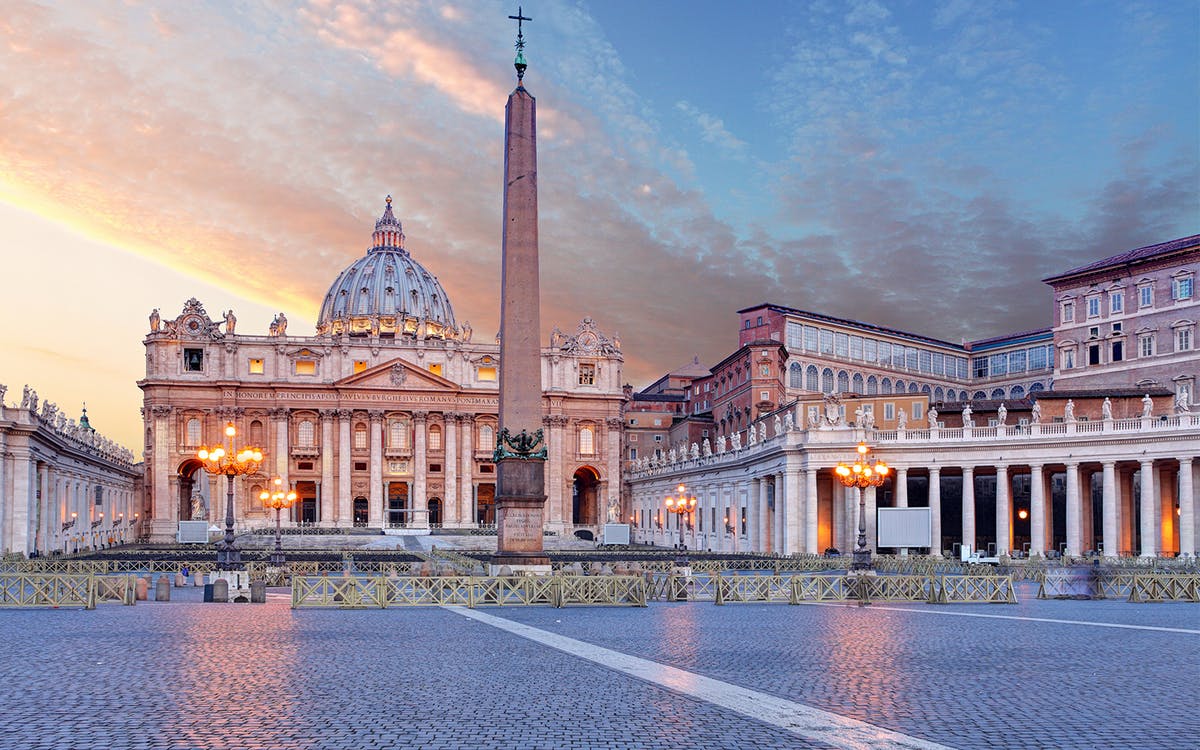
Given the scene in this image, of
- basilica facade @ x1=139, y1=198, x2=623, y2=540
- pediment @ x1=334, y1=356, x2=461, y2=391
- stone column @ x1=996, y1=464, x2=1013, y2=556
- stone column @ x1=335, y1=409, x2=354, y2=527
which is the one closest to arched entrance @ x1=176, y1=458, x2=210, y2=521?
basilica facade @ x1=139, y1=198, x2=623, y2=540

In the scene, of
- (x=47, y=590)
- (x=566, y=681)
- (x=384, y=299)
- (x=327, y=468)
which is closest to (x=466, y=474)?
(x=327, y=468)

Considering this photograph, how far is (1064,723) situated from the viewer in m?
11.9

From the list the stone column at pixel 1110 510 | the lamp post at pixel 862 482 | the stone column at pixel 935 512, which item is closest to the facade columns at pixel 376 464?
the stone column at pixel 935 512

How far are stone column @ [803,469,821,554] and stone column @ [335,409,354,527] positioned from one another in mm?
63106

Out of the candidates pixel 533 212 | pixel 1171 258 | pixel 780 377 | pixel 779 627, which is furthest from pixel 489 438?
pixel 779 627

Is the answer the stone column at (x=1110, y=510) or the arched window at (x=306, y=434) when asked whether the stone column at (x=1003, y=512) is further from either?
the arched window at (x=306, y=434)

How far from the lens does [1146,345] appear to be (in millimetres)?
73562

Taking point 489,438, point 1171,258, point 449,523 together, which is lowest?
point 449,523

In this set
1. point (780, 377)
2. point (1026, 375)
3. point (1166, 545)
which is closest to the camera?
point (1166, 545)

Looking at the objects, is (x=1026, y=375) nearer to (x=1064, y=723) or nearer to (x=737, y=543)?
(x=737, y=543)

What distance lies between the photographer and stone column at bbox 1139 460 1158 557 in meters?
50.4

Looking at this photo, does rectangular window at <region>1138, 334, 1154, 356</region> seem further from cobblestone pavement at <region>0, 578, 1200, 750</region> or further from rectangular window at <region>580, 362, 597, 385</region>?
rectangular window at <region>580, 362, 597, 385</region>

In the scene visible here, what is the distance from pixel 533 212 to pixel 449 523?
288 feet

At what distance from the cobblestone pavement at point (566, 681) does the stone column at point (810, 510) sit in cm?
3547
